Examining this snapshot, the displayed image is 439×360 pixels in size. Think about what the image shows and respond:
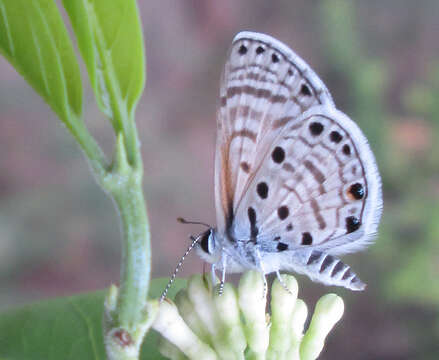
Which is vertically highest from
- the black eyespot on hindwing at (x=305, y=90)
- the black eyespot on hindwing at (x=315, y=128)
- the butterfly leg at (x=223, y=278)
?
the black eyespot on hindwing at (x=305, y=90)

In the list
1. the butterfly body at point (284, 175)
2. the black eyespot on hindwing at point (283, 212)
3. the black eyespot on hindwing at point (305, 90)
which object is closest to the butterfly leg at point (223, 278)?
the butterfly body at point (284, 175)

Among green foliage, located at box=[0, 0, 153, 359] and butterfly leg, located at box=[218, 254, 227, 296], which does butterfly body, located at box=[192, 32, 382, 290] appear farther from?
green foliage, located at box=[0, 0, 153, 359]

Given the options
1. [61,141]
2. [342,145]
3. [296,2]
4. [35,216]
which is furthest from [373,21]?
[342,145]

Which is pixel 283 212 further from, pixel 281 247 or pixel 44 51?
pixel 44 51

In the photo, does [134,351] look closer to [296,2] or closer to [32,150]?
[32,150]

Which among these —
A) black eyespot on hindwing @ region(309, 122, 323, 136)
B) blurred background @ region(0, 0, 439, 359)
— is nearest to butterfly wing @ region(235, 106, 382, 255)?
black eyespot on hindwing @ region(309, 122, 323, 136)

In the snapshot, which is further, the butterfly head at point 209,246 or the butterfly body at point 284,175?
the butterfly head at point 209,246

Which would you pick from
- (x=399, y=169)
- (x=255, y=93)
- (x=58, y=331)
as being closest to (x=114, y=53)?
(x=255, y=93)

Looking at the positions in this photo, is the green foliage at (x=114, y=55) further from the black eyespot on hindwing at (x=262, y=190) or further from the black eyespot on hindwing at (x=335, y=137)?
the black eyespot on hindwing at (x=335, y=137)
